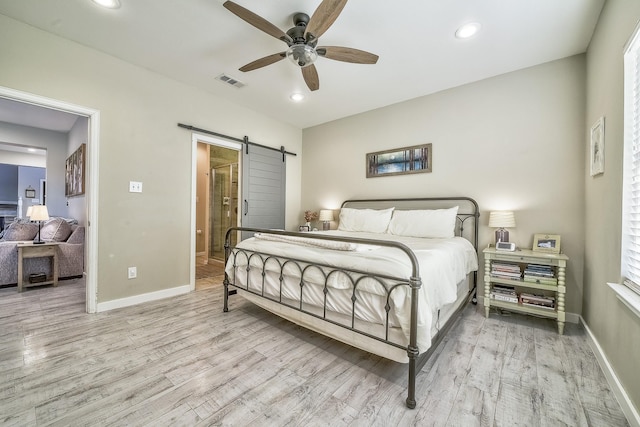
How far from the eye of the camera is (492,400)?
1473 millimetres

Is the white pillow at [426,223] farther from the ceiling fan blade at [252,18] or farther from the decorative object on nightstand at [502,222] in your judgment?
the ceiling fan blade at [252,18]

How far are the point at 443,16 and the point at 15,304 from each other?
5.13 metres

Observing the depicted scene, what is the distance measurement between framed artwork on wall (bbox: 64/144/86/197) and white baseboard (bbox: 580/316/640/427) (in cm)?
617

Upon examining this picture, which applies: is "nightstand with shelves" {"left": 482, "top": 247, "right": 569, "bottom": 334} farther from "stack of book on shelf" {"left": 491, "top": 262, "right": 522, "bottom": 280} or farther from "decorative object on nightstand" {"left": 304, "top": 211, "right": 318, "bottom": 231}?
"decorative object on nightstand" {"left": 304, "top": 211, "right": 318, "bottom": 231}

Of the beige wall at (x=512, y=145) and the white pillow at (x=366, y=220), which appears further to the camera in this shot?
the white pillow at (x=366, y=220)

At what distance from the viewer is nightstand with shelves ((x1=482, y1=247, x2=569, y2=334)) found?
90.0 inches

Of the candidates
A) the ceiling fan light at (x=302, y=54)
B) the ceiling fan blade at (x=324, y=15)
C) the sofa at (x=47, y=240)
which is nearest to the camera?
the ceiling fan blade at (x=324, y=15)

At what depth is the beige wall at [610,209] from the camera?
4.80ft

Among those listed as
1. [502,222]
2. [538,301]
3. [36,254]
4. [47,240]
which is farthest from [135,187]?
[538,301]

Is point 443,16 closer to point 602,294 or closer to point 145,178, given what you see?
point 602,294

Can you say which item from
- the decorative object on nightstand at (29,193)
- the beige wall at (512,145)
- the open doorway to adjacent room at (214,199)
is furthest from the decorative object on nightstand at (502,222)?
the decorative object on nightstand at (29,193)

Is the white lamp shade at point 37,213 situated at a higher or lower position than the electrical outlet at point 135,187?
lower

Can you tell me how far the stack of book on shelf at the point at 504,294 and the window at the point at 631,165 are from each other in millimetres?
1072

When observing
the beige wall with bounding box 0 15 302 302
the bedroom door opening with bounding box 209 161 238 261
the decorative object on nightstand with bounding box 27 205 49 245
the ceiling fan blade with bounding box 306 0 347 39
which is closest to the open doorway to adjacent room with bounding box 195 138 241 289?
the bedroom door opening with bounding box 209 161 238 261
